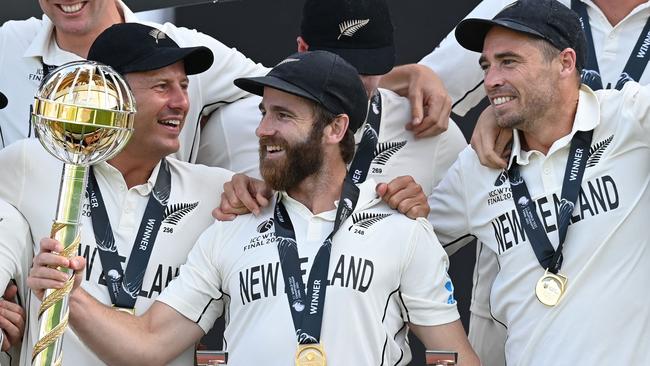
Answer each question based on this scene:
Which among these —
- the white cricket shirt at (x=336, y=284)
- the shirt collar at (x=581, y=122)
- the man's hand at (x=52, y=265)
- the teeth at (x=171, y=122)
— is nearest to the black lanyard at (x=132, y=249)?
the white cricket shirt at (x=336, y=284)

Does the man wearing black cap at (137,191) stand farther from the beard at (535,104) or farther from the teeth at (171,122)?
the beard at (535,104)

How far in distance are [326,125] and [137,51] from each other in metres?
0.67

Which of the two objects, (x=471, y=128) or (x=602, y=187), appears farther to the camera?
(x=471, y=128)

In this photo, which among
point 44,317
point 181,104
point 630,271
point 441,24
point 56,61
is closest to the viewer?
point 44,317

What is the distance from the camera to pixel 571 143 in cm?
417

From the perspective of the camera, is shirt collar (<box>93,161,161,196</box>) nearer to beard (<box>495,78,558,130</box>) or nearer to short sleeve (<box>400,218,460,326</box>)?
short sleeve (<box>400,218,460,326</box>)

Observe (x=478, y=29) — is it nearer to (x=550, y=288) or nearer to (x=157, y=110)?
(x=550, y=288)

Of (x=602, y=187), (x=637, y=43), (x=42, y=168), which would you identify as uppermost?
(x=637, y=43)

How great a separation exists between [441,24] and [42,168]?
6.72ft

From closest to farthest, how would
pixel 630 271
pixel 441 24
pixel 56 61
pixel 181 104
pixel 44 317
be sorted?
1. pixel 44 317
2. pixel 630 271
3. pixel 181 104
4. pixel 56 61
5. pixel 441 24

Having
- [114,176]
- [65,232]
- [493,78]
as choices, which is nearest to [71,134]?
[65,232]

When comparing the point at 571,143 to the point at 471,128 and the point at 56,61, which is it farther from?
the point at 56,61

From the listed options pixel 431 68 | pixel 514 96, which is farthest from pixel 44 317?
pixel 431 68

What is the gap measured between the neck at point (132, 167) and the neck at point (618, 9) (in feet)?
5.34
